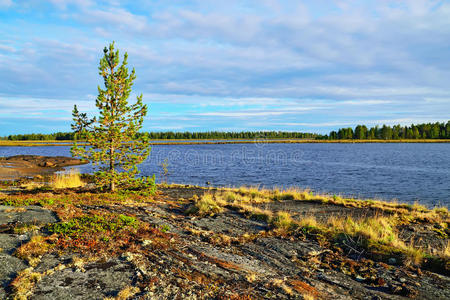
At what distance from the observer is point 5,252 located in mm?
7930

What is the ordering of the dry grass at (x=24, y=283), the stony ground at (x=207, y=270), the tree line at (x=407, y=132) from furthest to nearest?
the tree line at (x=407, y=132), the stony ground at (x=207, y=270), the dry grass at (x=24, y=283)

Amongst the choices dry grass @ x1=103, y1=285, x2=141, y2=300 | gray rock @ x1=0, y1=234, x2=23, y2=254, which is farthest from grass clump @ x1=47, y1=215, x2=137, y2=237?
dry grass @ x1=103, y1=285, x2=141, y2=300

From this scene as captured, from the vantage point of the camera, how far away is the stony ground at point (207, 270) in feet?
22.0

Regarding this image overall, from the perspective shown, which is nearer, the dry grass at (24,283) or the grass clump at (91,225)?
the dry grass at (24,283)

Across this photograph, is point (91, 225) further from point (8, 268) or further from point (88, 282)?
point (88, 282)

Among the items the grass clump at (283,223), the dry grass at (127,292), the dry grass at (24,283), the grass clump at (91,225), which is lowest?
the grass clump at (283,223)

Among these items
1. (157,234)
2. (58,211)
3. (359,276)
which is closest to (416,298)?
(359,276)

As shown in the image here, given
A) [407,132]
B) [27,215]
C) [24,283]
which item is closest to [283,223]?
[24,283]

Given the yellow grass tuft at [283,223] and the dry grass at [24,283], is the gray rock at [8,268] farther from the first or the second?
the yellow grass tuft at [283,223]

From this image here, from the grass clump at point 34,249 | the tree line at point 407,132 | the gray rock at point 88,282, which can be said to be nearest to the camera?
the gray rock at point 88,282

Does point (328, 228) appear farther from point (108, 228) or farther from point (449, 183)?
point (449, 183)

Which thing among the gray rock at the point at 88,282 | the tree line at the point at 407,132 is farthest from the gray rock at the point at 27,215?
the tree line at the point at 407,132

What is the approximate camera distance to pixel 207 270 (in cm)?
794

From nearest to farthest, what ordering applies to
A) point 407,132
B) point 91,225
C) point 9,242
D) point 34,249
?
1. point 34,249
2. point 9,242
3. point 91,225
4. point 407,132
